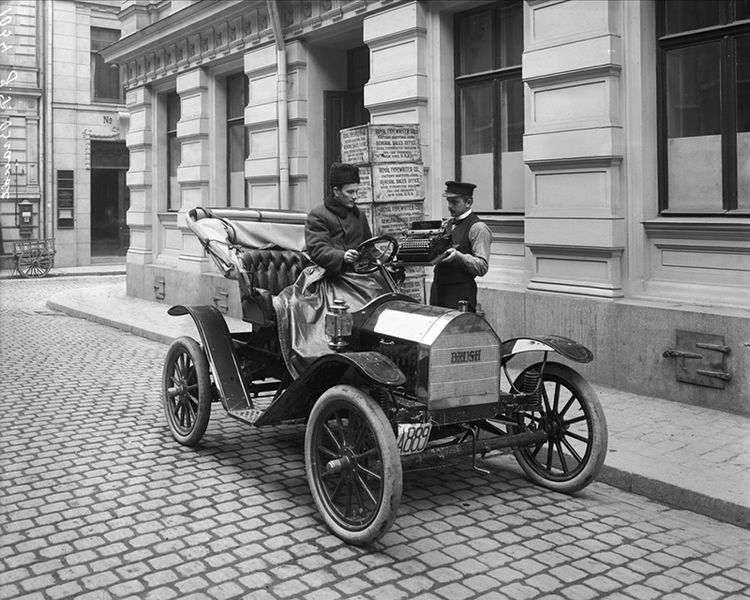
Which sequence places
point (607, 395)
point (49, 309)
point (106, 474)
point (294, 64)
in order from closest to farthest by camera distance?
point (106, 474) < point (607, 395) < point (294, 64) < point (49, 309)

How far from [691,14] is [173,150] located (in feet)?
38.9

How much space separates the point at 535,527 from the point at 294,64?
952 centimetres

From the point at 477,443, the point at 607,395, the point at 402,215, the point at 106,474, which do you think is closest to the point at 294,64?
the point at 402,215

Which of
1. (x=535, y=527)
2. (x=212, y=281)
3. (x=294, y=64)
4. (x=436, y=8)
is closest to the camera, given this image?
A: (x=535, y=527)

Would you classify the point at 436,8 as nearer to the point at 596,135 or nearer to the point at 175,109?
the point at 596,135

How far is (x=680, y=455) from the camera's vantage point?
5.89 m

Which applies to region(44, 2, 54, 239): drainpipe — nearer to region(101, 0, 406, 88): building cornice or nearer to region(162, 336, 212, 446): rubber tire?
region(101, 0, 406, 88): building cornice

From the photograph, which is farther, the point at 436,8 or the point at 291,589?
the point at 436,8

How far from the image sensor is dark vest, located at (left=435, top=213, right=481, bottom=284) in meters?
7.10

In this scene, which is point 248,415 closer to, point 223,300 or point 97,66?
point 223,300

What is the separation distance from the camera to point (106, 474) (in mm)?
5781

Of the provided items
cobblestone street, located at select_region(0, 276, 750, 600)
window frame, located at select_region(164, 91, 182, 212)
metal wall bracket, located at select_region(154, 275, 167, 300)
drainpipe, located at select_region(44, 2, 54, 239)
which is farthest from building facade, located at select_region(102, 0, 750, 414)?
drainpipe, located at select_region(44, 2, 54, 239)

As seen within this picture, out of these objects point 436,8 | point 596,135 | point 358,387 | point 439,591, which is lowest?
point 439,591

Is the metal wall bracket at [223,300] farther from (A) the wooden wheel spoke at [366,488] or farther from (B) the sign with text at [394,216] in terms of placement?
(A) the wooden wheel spoke at [366,488]
